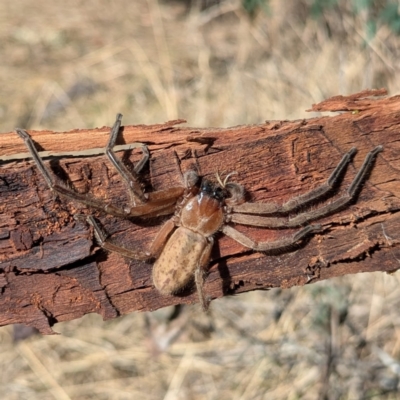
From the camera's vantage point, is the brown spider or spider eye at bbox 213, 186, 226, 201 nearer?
the brown spider

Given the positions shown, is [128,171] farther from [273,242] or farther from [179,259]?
[273,242]

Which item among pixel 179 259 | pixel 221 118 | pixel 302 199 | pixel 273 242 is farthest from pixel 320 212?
pixel 221 118

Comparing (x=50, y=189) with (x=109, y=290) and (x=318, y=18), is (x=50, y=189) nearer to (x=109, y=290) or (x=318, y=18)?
(x=109, y=290)

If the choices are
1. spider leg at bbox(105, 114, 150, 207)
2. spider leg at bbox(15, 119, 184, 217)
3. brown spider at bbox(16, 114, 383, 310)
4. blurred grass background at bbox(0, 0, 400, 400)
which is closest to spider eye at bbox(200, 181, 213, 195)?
brown spider at bbox(16, 114, 383, 310)

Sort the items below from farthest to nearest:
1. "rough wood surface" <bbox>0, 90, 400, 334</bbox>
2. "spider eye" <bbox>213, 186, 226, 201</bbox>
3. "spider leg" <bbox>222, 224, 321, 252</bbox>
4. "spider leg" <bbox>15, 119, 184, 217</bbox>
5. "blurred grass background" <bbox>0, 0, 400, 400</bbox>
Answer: "blurred grass background" <bbox>0, 0, 400, 400</bbox> → "spider eye" <bbox>213, 186, 226, 201</bbox> → "spider leg" <bbox>222, 224, 321, 252</bbox> → "rough wood surface" <bbox>0, 90, 400, 334</bbox> → "spider leg" <bbox>15, 119, 184, 217</bbox>

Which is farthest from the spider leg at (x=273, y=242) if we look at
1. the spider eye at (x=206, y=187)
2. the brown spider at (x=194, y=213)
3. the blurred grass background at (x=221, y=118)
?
the blurred grass background at (x=221, y=118)

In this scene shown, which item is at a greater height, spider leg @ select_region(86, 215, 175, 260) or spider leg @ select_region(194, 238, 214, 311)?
spider leg @ select_region(86, 215, 175, 260)

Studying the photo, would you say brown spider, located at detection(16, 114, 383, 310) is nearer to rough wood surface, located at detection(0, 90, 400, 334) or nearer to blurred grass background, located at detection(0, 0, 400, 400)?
rough wood surface, located at detection(0, 90, 400, 334)
